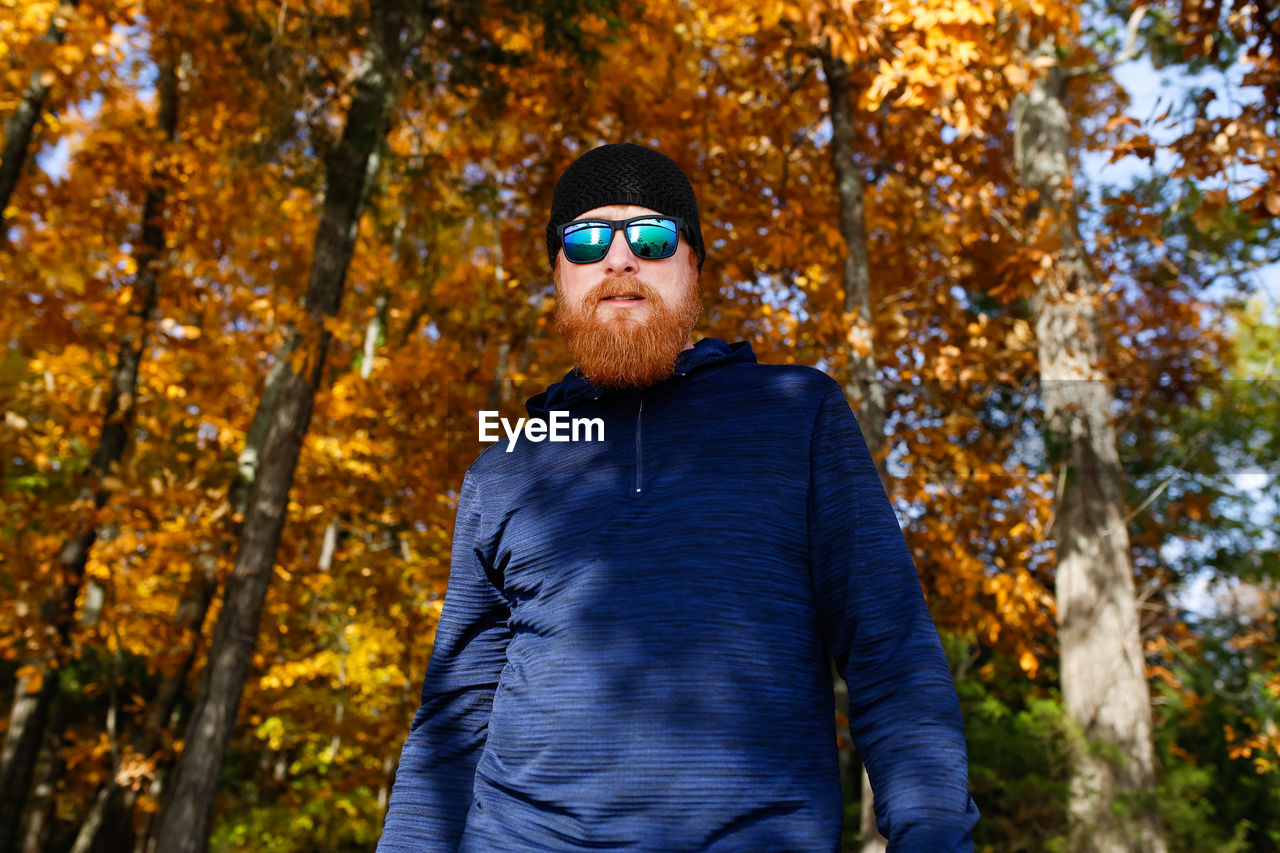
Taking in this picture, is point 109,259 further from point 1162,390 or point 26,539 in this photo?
point 1162,390

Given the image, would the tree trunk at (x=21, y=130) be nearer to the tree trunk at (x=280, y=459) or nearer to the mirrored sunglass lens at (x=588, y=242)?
the tree trunk at (x=280, y=459)

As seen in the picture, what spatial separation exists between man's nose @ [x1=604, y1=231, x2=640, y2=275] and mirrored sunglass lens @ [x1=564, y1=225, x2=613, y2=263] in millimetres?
12

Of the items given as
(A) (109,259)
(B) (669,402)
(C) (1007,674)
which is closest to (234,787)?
(A) (109,259)

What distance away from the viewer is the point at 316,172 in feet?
25.9

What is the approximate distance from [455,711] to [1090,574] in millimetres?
8016

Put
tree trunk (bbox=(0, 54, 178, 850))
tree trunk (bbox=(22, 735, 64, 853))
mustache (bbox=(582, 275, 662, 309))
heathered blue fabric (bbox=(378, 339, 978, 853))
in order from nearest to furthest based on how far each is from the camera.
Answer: heathered blue fabric (bbox=(378, 339, 978, 853)), mustache (bbox=(582, 275, 662, 309)), tree trunk (bbox=(0, 54, 178, 850)), tree trunk (bbox=(22, 735, 64, 853))

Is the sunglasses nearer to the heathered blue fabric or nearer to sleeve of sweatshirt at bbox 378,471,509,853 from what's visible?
the heathered blue fabric

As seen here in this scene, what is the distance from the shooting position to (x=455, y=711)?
5.33 ft

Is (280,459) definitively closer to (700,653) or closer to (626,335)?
(626,335)

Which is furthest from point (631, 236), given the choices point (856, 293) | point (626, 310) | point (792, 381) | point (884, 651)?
point (856, 293)

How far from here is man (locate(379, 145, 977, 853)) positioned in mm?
1169

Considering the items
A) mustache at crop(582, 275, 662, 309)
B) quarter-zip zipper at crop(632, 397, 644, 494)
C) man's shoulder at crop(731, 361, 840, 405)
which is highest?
mustache at crop(582, 275, 662, 309)

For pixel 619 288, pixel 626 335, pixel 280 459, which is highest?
pixel 280 459

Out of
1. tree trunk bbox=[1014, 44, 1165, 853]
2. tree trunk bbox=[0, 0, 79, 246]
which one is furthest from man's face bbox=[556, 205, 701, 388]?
tree trunk bbox=[0, 0, 79, 246]
